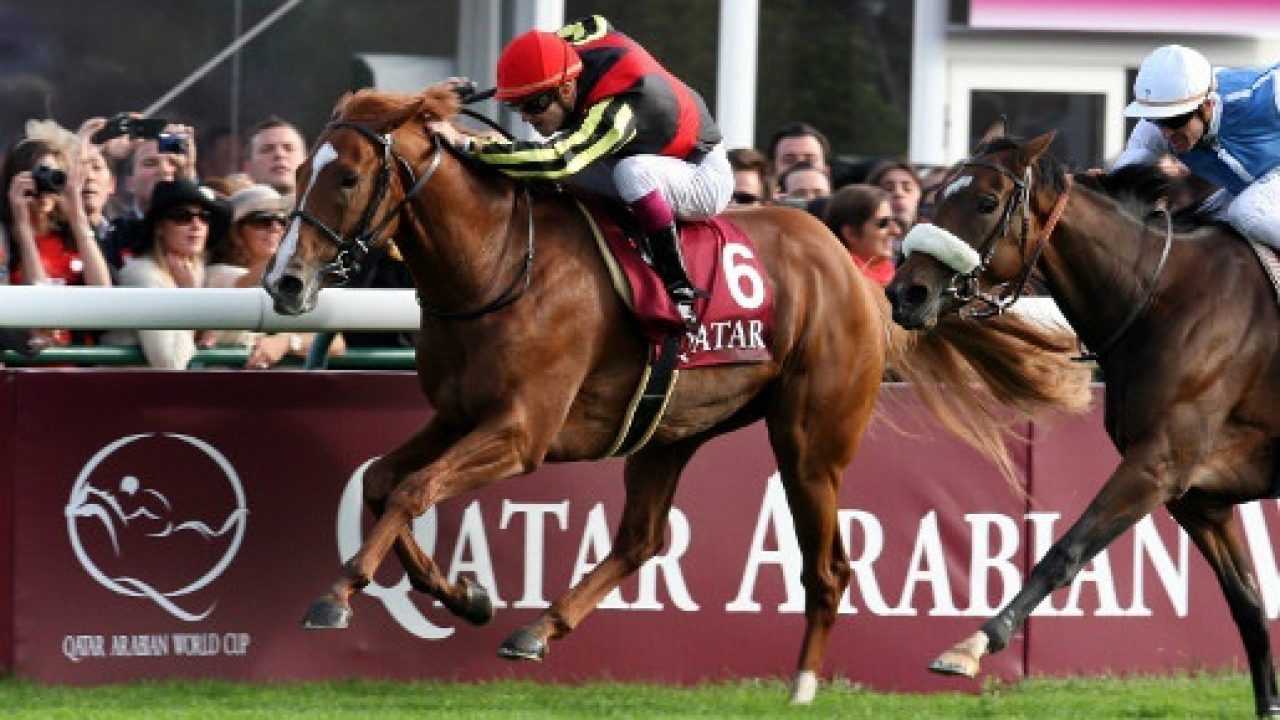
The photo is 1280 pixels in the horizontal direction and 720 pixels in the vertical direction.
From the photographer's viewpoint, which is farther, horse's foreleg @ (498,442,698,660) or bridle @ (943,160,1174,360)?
horse's foreleg @ (498,442,698,660)

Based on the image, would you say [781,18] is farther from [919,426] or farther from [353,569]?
[353,569]

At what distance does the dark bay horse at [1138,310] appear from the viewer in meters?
7.95

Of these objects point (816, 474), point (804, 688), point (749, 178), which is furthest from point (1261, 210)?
point (749, 178)

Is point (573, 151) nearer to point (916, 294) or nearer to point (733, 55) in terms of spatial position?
point (916, 294)

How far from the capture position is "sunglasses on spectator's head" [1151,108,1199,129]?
8156 millimetres

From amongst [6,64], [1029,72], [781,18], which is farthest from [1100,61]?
[6,64]

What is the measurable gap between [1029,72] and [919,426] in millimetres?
7040

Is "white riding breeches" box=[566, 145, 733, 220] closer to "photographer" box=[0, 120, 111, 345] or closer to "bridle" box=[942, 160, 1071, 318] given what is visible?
"bridle" box=[942, 160, 1071, 318]

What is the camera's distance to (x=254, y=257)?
399 inches

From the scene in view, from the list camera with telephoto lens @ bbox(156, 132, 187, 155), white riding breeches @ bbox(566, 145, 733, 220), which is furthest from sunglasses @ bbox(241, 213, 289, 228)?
white riding breeches @ bbox(566, 145, 733, 220)

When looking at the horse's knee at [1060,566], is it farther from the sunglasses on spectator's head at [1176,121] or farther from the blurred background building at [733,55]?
the blurred background building at [733,55]

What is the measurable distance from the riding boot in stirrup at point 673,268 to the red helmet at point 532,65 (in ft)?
1.85

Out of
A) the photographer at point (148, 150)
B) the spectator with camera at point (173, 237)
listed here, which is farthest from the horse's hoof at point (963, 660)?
the photographer at point (148, 150)

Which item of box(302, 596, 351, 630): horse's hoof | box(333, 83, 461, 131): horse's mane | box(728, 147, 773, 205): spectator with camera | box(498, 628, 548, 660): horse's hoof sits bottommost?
box(498, 628, 548, 660): horse's hoof
